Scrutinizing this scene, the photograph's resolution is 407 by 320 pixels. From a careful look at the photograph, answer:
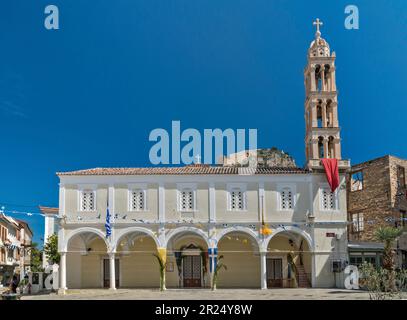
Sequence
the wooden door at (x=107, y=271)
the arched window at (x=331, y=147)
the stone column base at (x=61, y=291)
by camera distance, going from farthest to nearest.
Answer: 1. the wooden door at (x=107, y=271)
2. the arched window at (x=331, y=147)
3. the stone column base at (x=61, y=291)

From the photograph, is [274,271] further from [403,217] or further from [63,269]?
[63,269]

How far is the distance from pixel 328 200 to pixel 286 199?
8.07 feet

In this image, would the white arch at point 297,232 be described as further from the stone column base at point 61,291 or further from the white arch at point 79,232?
Result: the stone column base at point 61,291

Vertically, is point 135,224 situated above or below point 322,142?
below

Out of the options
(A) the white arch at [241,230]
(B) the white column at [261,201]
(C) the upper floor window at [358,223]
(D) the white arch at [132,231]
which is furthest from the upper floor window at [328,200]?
(D) the white arch at [132,231]

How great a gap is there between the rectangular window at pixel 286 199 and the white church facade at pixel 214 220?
0.19 ft

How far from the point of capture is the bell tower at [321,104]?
1258 inches

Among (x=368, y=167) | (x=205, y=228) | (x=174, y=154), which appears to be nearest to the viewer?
(x=174, y=154)

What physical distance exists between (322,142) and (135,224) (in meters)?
12.5

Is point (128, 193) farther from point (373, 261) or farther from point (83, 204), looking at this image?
point (373, 261)

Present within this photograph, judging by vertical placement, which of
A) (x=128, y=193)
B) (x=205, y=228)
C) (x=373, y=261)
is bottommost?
(x=373, y=261)
